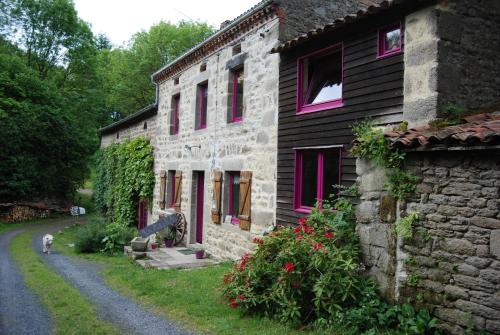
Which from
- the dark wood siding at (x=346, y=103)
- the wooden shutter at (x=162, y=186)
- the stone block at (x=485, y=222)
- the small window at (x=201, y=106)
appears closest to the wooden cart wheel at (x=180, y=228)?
the wooden shutter at (x=162, y=186)

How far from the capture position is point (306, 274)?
19.0ft

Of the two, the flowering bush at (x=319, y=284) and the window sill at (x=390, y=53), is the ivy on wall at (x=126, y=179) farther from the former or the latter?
the window sill at (x=390, y=53)

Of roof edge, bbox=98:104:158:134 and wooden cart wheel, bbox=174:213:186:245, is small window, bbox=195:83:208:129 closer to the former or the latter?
wooden cart wheel, bbox=174:213:186:245

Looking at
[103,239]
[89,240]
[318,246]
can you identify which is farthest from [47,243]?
[318,246]

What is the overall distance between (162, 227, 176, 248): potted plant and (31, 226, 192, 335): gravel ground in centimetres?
233

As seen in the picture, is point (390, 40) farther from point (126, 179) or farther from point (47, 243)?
point (126, 179)

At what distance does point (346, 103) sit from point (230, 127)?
4.12 m

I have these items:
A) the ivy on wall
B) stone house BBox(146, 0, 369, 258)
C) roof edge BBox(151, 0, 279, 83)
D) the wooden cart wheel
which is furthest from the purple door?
roof edge BBox(151, 0, 279, 83)

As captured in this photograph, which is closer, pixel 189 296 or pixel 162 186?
pixel 189 296

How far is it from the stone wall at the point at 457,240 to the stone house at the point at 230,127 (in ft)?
12.9

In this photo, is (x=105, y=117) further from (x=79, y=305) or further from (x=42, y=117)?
(x=79, y=305)

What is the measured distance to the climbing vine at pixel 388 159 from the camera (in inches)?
204

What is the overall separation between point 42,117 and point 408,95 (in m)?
22.7

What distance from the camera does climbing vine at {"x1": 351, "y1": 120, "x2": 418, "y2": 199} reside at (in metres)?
5.18
